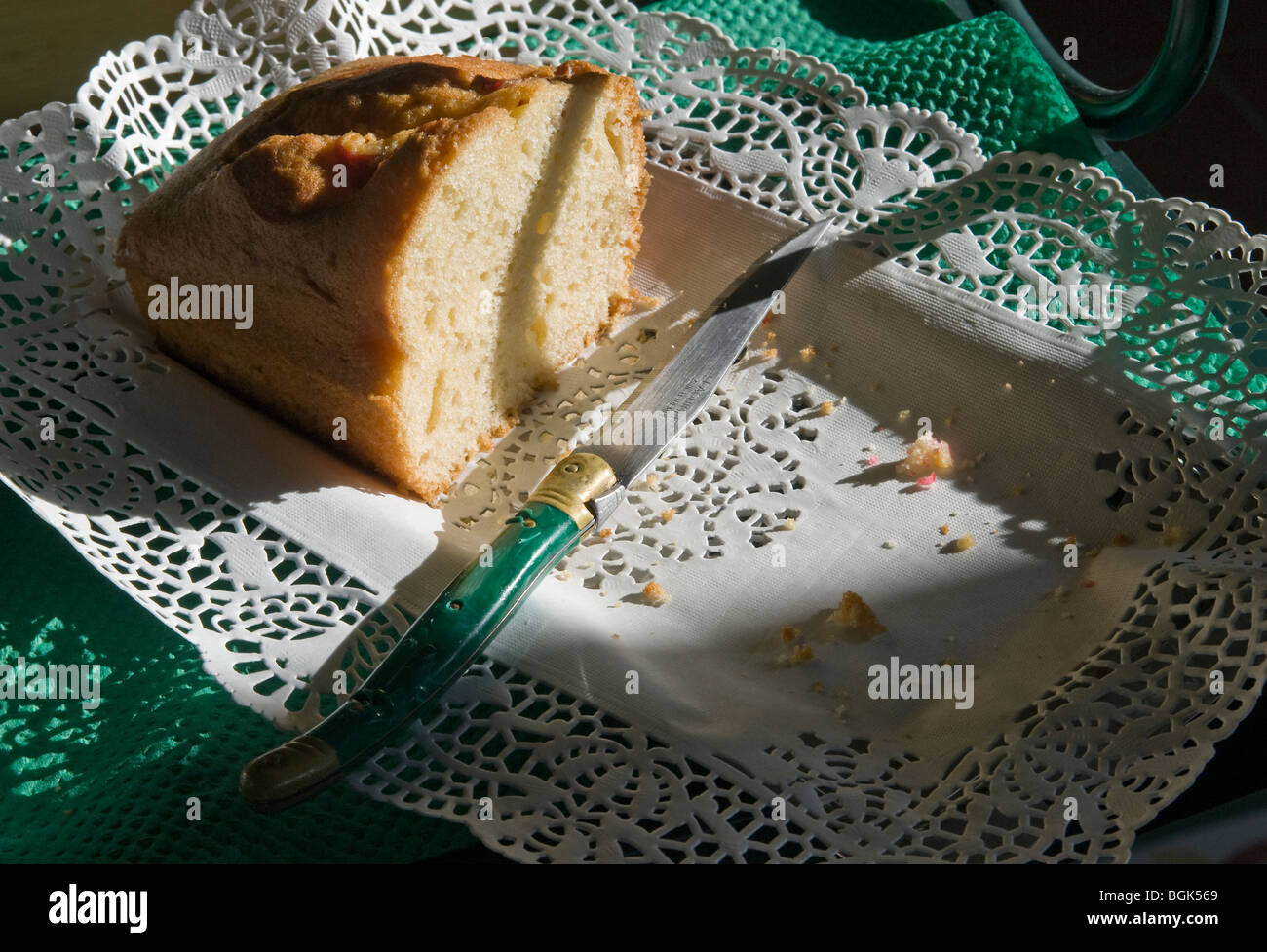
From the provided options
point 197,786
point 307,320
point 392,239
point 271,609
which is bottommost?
point 197,786

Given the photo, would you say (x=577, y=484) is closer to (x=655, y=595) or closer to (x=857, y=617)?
(x=655, y=595)

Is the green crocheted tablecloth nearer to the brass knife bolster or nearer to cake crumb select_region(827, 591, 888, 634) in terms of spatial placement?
the brass knife bolster

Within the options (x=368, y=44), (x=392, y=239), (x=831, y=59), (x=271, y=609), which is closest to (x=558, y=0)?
(x=368, y=44)

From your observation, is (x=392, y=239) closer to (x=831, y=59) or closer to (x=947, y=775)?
(x=947, y=775)

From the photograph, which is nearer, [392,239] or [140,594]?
[140,594]

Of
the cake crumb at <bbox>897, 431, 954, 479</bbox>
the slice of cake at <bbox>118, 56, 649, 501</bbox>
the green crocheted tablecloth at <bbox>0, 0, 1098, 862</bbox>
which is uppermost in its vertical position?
the slice of cake at <bbox>118, 56, 649, 501</bbox>

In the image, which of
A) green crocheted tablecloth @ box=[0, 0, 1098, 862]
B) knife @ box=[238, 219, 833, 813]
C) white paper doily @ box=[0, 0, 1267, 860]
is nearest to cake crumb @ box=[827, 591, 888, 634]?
white paper doily @ box=[0, 0, 1267, 860]

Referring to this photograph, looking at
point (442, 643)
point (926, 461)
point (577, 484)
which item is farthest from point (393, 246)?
point (926, 461)
